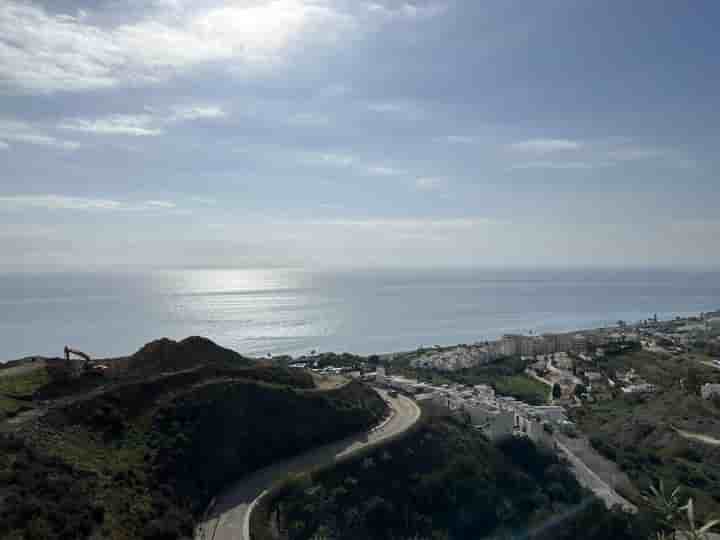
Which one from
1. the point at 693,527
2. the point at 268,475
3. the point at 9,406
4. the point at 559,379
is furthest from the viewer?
the point at 559,379

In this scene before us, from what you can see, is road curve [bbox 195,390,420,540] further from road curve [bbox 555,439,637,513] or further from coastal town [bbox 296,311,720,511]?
road curve [bbox 555,439,637,513]

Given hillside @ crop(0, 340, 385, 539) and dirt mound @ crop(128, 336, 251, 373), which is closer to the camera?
hillside @ crop(0, 340, 385, 539)

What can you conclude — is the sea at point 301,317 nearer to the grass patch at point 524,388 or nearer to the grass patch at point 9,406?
the grass patch at point 524,388

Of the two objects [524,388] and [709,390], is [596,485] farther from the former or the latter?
[709,390]

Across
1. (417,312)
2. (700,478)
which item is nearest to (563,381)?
(700,478)

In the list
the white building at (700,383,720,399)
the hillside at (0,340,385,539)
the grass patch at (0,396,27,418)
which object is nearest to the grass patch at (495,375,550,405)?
the white building at (700,383,720,399)

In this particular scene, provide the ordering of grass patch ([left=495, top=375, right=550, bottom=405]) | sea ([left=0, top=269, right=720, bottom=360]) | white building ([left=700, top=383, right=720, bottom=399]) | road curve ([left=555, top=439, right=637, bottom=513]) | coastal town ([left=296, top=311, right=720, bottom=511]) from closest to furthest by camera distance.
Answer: road curve ([left=555, top=439, right=637, bottom=513]), coastal town ([left=296, top=311, right=720, bottom=511]), white building ([left=700, top=383, right=720, bottom=399]), grass patch ([left=495, top=375, right=550, bottom=405]), sea ([left=0, top=269, right=720, bottom=360])

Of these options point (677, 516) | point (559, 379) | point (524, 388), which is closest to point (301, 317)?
point (559, 379)
